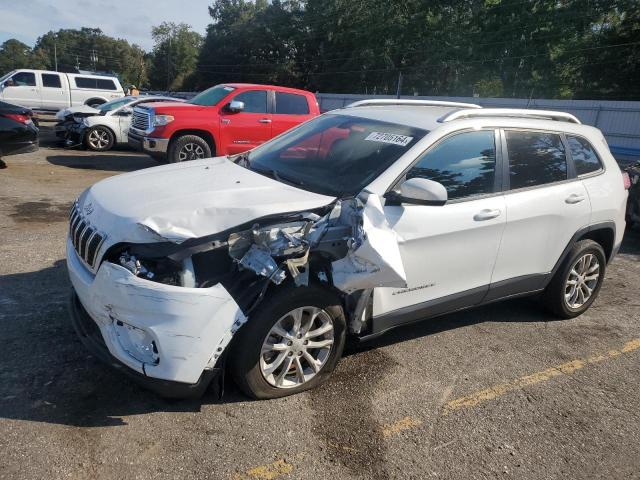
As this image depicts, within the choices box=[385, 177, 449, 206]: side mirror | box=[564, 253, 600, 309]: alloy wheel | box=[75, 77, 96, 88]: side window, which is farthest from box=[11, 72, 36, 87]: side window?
box=[564, 253, 600, 309]: alloy wheel

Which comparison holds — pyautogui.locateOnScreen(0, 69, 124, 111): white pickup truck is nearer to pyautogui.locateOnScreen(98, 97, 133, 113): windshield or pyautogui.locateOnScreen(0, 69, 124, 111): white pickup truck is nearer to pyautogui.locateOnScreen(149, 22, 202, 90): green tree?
pyautogui.locateOnScreen(98, 97, 133, 113): windshield

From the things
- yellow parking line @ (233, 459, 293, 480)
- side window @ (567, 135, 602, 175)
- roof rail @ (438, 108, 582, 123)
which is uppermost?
roof rail @ (438, 108, 582, 123)

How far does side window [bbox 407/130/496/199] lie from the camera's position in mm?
3668

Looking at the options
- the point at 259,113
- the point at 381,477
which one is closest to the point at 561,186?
the point at 381,477

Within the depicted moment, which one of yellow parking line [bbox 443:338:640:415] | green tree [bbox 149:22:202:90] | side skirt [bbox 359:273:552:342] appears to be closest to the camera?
yellow parking line [bbox 443:338:640:415]

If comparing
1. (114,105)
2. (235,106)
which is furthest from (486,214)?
(114,105)

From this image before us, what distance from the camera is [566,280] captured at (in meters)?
4.64

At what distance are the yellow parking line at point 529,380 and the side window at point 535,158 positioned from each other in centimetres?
140

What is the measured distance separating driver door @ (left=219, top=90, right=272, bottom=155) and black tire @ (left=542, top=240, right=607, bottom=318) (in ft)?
24.4

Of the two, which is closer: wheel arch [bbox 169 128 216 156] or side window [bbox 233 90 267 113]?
wheel arch [bbox 169 128 216 156]

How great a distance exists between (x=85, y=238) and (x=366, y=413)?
6.50ft

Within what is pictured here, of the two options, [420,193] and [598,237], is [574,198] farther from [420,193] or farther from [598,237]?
[420,193]

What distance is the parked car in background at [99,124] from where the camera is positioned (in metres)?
13.6

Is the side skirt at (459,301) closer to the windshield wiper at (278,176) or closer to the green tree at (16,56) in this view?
Result: the windshield wiper at (278,176)
